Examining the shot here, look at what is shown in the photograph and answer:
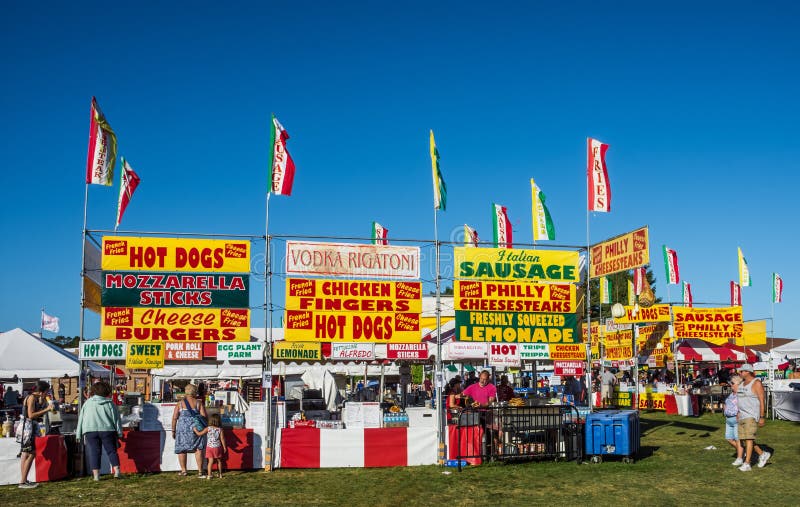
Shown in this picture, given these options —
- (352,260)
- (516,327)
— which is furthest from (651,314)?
(352,260)

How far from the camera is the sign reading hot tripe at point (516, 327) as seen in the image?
1563 cm

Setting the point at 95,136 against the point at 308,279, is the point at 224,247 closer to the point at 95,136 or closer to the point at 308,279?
the point at 308,279

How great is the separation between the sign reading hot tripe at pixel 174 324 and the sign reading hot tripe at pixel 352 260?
1.40m

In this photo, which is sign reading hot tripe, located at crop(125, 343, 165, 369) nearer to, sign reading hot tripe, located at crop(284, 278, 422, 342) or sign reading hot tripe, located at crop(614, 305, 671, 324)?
sign reading hot tripe, located at crop(284, 278, 422, 342)

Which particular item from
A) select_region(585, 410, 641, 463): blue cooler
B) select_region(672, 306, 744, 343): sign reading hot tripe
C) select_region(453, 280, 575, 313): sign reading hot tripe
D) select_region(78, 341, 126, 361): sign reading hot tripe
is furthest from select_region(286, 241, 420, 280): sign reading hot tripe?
select_region(672, 306, 744, 343): sign reading hot tripe

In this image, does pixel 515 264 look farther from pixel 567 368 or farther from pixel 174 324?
pixel 567 368

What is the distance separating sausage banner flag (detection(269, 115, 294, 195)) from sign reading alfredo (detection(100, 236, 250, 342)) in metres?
1.41

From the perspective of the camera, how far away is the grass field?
34.3ft

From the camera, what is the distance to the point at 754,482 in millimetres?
11570

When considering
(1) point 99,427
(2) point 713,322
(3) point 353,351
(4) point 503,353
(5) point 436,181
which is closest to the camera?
(1) point 99,427

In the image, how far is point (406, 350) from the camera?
23.1 m

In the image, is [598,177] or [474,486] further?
[598,177]

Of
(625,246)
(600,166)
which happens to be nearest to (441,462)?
(625,246)

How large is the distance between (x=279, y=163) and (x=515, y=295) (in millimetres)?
5596
